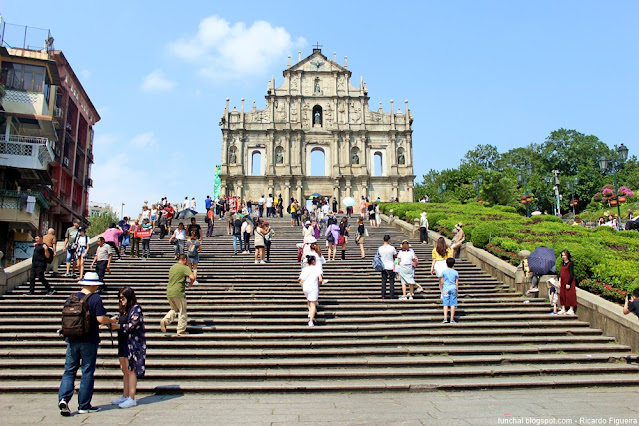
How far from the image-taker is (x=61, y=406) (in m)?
6.32

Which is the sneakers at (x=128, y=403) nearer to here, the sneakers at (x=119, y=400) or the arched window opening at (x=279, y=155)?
the sneakers at (x=119, y=400)

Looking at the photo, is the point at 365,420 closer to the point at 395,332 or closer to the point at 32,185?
the point at 395,332

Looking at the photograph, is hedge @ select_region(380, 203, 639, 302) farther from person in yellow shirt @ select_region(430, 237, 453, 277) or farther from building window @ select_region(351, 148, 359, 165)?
building window @ select_region(351, 148, 359, 165)

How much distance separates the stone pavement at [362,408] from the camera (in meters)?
6.32

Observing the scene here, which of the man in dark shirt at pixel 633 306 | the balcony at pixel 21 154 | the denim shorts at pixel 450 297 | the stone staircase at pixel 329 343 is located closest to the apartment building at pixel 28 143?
the balcony at pixel 21 154

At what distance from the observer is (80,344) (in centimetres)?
655

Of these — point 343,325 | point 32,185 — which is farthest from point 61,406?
point 32,185

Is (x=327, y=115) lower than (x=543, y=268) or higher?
higher

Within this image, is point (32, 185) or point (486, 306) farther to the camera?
point (32, 185)

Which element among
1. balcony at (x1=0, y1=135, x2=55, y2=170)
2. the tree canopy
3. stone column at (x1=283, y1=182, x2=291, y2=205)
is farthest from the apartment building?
the tree canopy

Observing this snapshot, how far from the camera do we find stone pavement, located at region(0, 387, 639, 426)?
6.32 metres

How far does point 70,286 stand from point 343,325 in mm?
7424

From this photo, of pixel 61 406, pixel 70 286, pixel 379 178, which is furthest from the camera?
pixel 379 178

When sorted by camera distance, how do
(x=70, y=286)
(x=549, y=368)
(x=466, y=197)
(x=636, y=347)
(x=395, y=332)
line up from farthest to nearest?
(x=466, y=197), (x=70, y=286), (x=395, y=332), (x=636, y=347), (x=549, y=368)
